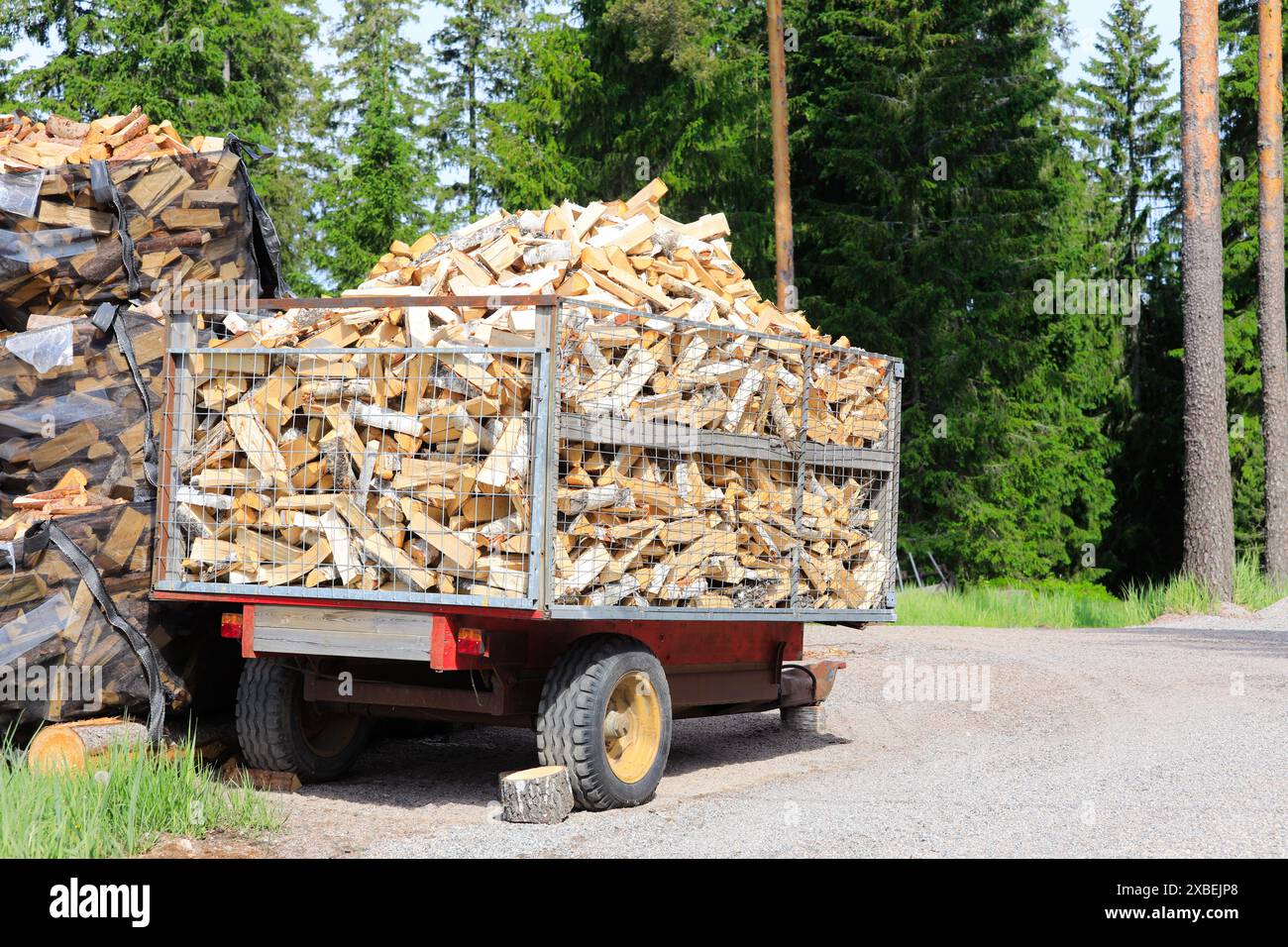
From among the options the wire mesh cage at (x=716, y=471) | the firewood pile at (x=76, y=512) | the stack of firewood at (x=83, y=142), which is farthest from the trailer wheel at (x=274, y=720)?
the stack of firewood at (x=83, y=142)

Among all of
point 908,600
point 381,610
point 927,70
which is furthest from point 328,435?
point 927,70

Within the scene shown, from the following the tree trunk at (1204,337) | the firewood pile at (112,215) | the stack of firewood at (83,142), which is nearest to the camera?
the firewood pile at (112,215)

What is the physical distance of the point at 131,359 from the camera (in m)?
7.85

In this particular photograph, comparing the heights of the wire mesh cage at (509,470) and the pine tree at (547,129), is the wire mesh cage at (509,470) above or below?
below

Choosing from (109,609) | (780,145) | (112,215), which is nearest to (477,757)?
(109,609)

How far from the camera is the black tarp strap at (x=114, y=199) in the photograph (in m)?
8.02

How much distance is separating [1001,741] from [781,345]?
310 cm

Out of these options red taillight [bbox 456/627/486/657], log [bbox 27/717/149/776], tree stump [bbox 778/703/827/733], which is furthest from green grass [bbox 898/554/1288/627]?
log [bbox 27/717/149/776]

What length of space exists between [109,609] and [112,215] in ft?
8.20

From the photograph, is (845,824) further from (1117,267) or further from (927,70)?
(1117,267)

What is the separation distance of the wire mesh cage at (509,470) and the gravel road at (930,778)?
1052 mm

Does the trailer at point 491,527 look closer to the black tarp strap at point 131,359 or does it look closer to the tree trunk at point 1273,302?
the black tarp strap at point 131,359

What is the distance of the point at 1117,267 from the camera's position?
127 ft

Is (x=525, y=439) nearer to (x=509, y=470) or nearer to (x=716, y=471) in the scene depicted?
(x=509, y=470)
